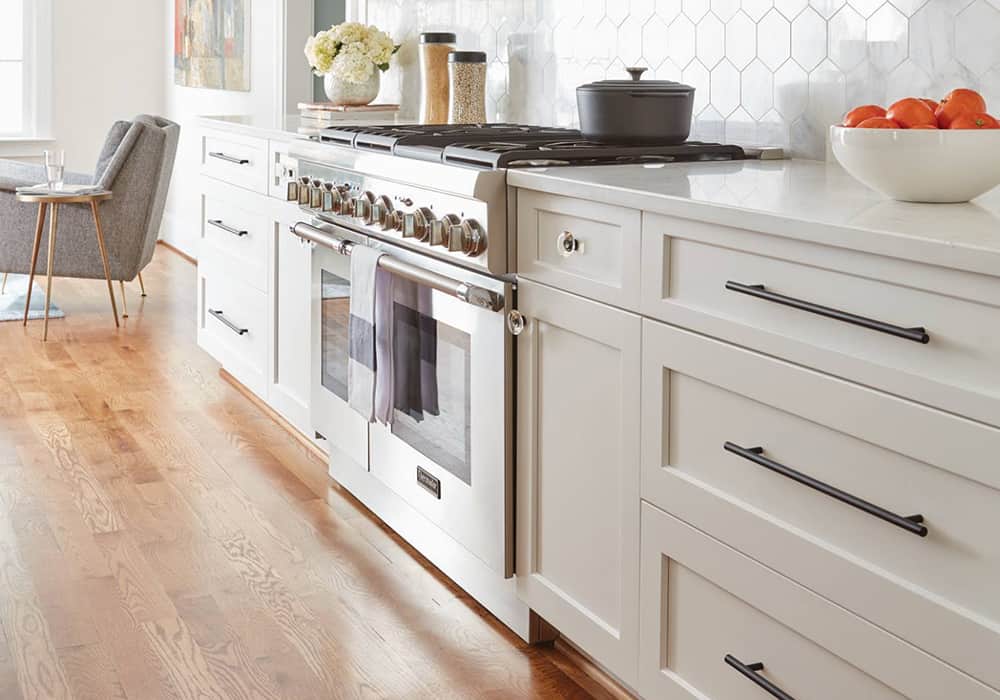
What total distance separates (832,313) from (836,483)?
0.70ft

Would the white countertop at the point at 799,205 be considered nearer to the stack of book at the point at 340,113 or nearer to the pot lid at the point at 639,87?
the pot lid at the point at 639,87

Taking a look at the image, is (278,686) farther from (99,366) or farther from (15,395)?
(99,366)

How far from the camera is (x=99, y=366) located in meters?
4.64

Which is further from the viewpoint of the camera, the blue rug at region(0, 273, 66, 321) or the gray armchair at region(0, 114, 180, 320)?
the blue rug at region(0, 273, 66, 321)

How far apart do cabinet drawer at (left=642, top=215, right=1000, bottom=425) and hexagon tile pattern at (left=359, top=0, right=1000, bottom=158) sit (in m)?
0.67

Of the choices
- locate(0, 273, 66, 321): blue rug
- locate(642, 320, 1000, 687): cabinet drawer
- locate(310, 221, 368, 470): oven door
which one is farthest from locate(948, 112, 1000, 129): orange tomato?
locate(0, 273, 66, 321): blue rug

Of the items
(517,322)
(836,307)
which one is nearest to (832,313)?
(836,307)

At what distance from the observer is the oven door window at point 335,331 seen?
3.05 metres

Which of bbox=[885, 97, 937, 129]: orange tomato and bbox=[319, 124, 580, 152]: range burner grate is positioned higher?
bbox=[319, 124, 580, 152]: range burner grate

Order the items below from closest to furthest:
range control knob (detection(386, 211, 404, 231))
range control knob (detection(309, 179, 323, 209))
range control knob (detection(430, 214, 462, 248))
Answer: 1. range control knob (detection(430, 214, 462, 248))
2. range control knob (detection(386, 211, 404, 231))
3. range control knob (detection(309, 179, 323, 209))

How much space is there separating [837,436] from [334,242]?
178 centimetres

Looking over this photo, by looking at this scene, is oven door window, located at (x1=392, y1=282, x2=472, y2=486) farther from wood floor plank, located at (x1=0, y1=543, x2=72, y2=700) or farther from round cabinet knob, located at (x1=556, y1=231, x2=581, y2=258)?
wood floor plank, located at (x1=0, y1=543, x2=72, y2=700)

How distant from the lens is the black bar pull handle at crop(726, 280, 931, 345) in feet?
4.23

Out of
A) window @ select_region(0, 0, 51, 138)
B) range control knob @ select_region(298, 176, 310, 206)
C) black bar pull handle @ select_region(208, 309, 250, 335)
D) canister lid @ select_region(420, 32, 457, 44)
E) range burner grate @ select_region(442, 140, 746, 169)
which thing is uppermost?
window @ select_region(0, 0, 51, 138)
